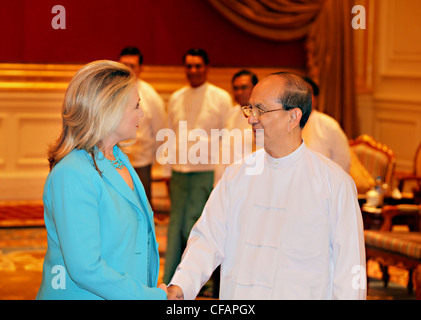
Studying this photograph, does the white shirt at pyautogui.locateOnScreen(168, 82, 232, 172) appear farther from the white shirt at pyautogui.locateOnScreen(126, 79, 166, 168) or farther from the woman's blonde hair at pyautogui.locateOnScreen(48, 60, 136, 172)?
the woman's blonde hair at pyautogui.locateOnScreen(48, 60, 136, 172)

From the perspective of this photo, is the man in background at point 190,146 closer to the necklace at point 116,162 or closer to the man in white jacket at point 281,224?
the man in white jacket at point 281,224

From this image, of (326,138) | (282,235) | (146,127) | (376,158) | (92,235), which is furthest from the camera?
(376,158)

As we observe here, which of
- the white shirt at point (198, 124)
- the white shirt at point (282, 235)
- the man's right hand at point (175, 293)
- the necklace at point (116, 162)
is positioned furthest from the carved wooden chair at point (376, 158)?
the necklace at point (116, 162)

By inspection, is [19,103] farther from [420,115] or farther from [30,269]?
[420,115]

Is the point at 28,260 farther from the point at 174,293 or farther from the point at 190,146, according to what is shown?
the point at 174,293

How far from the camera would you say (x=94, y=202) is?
2225mm

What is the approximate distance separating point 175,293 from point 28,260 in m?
3.96

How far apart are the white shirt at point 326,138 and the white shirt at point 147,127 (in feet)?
4.90

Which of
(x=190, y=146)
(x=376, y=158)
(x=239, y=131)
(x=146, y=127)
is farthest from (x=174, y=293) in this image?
(x=376, y=158)

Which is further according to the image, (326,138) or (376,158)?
(376,158)

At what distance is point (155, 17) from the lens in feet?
28.7

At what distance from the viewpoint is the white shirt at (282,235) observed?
2.57 meters
